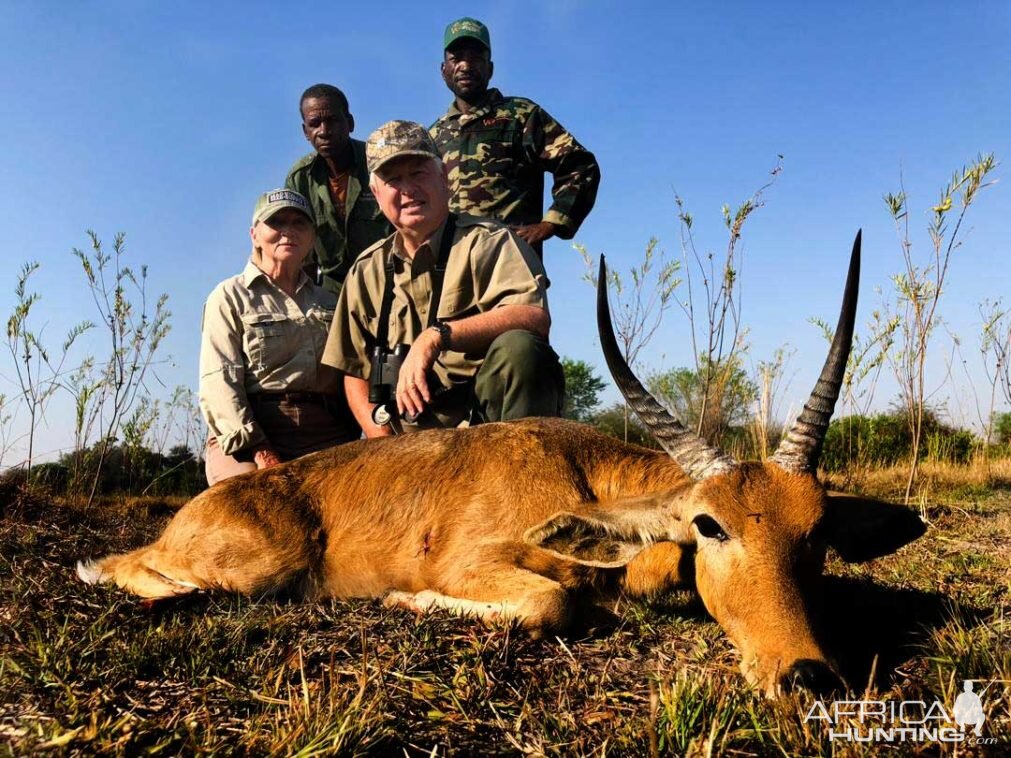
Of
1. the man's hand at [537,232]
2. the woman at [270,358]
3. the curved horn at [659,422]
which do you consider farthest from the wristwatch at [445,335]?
the man's hand at [537,232]

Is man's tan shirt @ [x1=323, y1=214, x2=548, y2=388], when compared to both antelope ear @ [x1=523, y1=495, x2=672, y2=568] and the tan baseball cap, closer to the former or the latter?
the tan baseball cap

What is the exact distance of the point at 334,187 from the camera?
8.57 m

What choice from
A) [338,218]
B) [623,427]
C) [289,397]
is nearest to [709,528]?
[289,397]

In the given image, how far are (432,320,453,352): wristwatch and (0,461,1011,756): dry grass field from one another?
1946 millimetres

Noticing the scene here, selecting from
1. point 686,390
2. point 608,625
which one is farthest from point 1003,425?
point 608,625

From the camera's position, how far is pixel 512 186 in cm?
821

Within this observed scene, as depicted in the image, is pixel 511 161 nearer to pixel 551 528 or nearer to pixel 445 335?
pixel 445 335

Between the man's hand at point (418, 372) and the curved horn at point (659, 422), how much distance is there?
186 cm

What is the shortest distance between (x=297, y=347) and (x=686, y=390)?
12495mm

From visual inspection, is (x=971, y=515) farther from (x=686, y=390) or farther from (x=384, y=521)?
(x=686, y=390)

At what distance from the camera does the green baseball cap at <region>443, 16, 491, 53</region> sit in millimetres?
8203

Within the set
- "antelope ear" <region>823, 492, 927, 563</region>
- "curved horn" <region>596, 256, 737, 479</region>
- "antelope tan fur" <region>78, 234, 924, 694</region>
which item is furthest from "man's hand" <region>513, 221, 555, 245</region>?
"antelope ear" <region>823, 492, 927, 563</region>

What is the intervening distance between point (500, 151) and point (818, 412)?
19.0ft

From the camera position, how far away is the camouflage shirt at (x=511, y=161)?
802 centimetres
